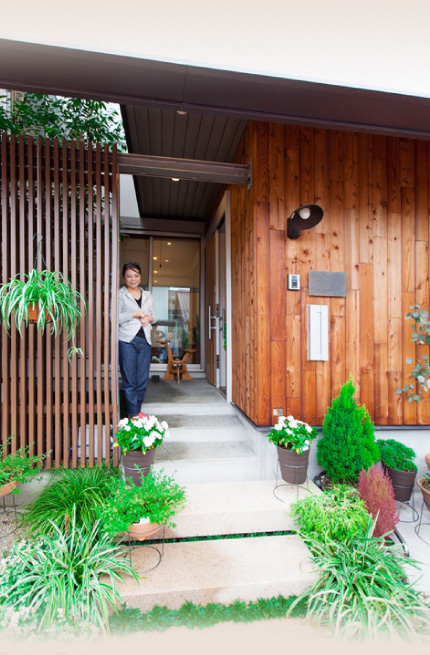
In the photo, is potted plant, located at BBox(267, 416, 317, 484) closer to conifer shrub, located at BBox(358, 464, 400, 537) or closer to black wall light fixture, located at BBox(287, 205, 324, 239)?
conifer shrub, located at BBox(358, 464, 400, 537)

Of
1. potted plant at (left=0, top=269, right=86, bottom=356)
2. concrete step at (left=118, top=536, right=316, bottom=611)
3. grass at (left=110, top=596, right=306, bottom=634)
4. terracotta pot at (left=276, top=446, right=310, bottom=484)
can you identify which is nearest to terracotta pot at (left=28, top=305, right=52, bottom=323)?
potted plant at (left=0, top=269, right=86, bottom=356)

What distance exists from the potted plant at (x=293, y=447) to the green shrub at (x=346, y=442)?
27 centimetres

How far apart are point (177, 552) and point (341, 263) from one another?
2.67 m

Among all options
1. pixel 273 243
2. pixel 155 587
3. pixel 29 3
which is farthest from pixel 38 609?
pixel 29 3

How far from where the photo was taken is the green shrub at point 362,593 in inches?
60.1

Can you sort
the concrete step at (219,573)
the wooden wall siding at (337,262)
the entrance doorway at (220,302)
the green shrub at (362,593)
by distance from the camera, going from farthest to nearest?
the entrance doorway at (220,302)
the wooden wall siding at (337,262)
the concrete step at (219,573)
the green shrub at (362,593)

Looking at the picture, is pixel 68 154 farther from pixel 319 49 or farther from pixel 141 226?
pixel 141 226

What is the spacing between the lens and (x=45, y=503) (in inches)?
87.1

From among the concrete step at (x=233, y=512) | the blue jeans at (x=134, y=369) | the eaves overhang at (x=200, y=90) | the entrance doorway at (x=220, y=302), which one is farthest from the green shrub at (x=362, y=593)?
the eaves overhang at (x=200, y=90)

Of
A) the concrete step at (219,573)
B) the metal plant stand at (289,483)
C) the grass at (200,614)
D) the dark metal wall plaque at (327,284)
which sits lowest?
the grass at (200,614)

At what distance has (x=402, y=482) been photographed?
2748 mm

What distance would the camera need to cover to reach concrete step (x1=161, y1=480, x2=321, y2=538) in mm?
2209

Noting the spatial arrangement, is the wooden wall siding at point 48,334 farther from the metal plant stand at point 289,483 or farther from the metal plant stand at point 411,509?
the metal plant stand at point 411,509

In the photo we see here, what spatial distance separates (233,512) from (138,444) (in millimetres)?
820
